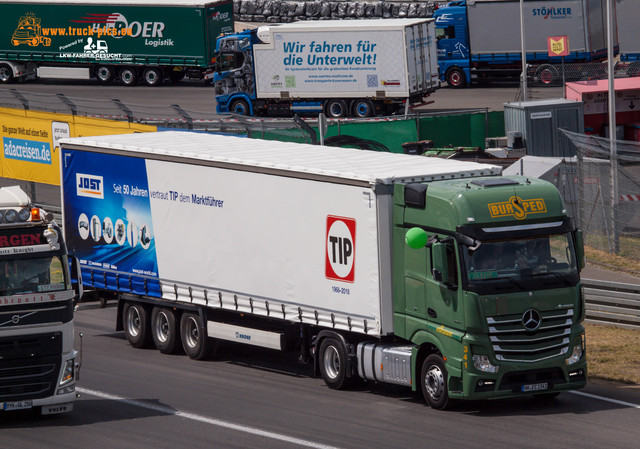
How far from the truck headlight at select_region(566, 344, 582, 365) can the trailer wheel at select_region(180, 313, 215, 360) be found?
6.63m

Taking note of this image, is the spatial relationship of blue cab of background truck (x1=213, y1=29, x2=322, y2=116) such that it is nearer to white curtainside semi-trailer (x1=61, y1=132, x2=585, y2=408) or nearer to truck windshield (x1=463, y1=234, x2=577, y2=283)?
white curtainside semi-trailer (x1=61, y1=132, x2=585, y2=408)

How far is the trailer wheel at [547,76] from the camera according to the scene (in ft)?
154

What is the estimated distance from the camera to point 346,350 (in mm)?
16719

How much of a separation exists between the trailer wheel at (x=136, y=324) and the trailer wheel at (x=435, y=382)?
645 centimetres

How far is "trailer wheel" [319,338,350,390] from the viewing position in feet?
55.3

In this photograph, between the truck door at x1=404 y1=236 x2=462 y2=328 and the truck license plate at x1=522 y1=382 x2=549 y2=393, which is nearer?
the truck door at x1=404 y1=236 x2=462 y2=328

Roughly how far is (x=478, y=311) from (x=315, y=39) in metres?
29.6

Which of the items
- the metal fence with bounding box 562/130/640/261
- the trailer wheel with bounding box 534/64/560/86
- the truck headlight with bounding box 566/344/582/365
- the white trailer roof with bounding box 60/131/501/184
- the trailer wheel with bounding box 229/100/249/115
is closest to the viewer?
the truck headlight with bounding box 566/344/582/365

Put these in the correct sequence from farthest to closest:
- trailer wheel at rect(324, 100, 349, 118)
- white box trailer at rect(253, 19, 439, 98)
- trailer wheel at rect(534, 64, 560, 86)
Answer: trailer wheel at rect(534, 64, 560, 86) → trailer wheel at rect(324, 100, 349, 118) → white box trailer at rect(253, 19, 439, 98)

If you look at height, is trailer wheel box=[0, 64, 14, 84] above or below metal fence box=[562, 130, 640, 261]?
above

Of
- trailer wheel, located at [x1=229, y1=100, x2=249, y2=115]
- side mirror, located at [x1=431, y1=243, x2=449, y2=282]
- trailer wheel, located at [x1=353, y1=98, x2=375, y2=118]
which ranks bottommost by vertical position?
side mirror, located at [x1=431, y1=243, x2=449, y2=282]

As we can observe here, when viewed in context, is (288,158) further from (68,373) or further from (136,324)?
(68,373)

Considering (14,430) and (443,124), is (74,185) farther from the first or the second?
(443,124)

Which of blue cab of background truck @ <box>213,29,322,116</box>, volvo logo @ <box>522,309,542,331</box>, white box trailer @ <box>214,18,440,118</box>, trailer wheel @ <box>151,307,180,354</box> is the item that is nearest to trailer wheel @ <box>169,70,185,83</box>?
blue cab of background truck @ <box>213,29,322,116</box>
